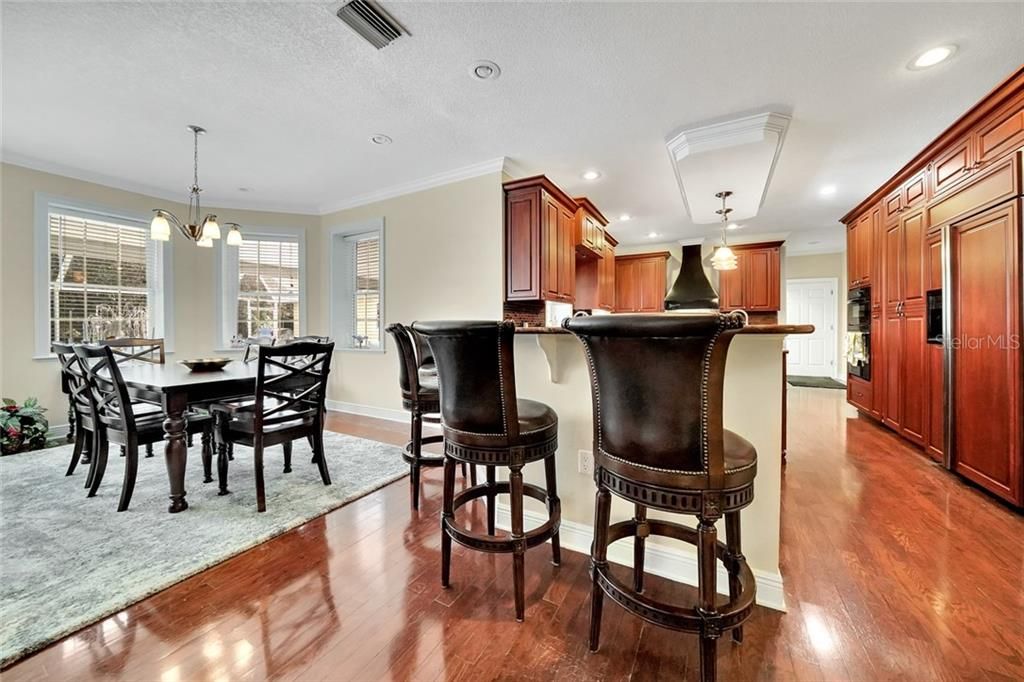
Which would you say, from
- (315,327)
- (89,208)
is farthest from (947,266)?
(89,208)

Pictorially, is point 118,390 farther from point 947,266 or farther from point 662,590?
point 947,266

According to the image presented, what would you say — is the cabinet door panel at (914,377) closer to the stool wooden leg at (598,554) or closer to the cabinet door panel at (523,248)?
the cabinet door panel at (523,248)

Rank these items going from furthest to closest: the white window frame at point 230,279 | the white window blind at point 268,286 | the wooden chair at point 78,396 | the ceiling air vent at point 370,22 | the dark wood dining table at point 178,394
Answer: the white window blind at point 268,286 → the white window frame at point 230,279 → the wooden chair at point 78,396 → the dark wood dining table at point 178,394 → the ceiling air vent at point 370,22

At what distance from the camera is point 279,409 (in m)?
2.36

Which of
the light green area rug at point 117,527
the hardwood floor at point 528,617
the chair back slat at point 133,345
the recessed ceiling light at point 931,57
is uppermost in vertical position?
the recessed ceiling light at point 931,57

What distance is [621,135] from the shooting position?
328cm

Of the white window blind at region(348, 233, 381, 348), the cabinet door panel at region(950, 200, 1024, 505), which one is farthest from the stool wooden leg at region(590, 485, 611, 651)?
the white window blind at region(348, 233, 381, 348)

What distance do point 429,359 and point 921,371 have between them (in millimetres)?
4165

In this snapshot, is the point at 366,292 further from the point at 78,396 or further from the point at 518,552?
the point at 518,552

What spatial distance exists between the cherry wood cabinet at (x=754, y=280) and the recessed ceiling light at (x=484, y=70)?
533 centimetres

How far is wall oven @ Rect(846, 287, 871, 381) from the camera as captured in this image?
4516 millimetres

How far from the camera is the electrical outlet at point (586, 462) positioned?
1851 millimetres

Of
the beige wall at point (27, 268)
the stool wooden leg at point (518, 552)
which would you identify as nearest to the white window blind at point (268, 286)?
the beige wall at point (27, 268)

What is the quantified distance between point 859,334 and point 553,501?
200 inches
